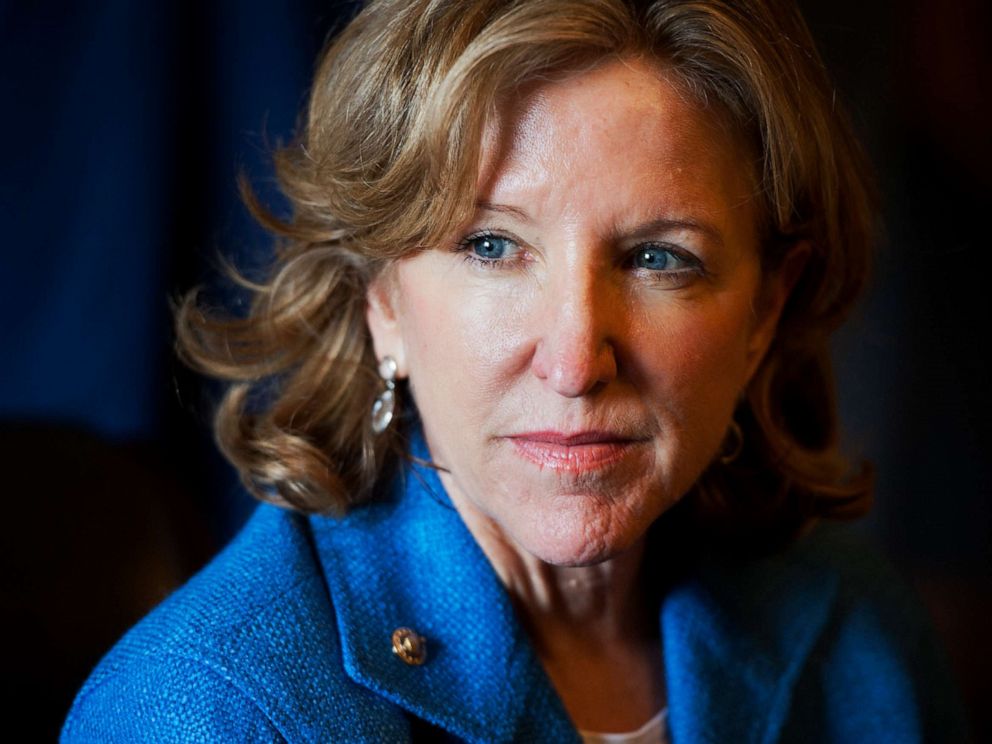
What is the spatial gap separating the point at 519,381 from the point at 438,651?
306mm

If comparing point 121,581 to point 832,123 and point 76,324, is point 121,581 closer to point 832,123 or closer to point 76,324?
point 76,324

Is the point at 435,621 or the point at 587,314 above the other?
the point at 587,314

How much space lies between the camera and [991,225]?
2635 millimetres

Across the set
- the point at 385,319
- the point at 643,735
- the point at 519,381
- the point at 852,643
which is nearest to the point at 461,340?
the point at 519,381

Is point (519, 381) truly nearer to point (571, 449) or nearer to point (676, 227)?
point (571, 449)

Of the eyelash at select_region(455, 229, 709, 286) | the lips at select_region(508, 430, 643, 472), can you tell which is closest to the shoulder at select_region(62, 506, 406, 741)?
the lips at select_region(508, 430, 643, 472)

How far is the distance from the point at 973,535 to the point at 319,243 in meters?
2.13

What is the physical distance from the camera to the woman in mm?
1102

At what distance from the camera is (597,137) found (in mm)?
1091

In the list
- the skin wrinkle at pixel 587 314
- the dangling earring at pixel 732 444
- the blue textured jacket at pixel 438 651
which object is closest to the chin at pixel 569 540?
the skin wrinkle at pixel 587 314

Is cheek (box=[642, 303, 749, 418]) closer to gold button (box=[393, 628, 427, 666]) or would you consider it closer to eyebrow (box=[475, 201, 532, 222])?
eyebrow (box=[475, 201, 532, 222])

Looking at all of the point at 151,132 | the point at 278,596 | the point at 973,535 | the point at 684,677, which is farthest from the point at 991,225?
the point at 278,596

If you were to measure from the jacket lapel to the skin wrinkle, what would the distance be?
0.08 metres

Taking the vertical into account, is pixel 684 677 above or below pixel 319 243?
below
